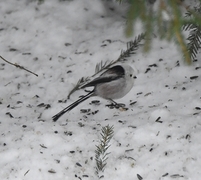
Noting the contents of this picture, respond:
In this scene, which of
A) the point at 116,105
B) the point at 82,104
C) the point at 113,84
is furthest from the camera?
the point at 82,104

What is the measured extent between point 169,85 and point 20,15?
238cm

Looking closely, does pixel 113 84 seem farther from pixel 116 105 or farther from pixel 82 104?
pixel 82 104

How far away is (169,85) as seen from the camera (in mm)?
4520

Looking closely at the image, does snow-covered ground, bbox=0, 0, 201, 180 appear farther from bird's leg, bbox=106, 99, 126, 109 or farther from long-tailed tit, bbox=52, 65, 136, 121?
long-tailed tit, bbox=52, 65, 136, 121

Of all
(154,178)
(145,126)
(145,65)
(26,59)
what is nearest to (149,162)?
(154,178)

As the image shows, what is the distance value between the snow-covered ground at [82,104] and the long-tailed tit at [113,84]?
194mm

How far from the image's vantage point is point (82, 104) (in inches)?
176

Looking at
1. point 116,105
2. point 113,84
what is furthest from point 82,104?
point 113,84

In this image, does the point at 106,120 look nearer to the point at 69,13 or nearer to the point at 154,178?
the point at 154,178

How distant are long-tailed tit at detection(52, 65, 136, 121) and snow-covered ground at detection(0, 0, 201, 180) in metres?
0.19

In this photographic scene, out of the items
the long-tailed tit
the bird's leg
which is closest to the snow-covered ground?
the bird's leg

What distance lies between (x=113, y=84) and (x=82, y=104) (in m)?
0.51

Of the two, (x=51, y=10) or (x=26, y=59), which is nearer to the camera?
(x=26, y=59)

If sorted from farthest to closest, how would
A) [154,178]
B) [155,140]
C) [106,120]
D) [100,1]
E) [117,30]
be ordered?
1. [100,1]
2. [117,30]
3. [106,120]
4. [155,140]
5. [154,178]
